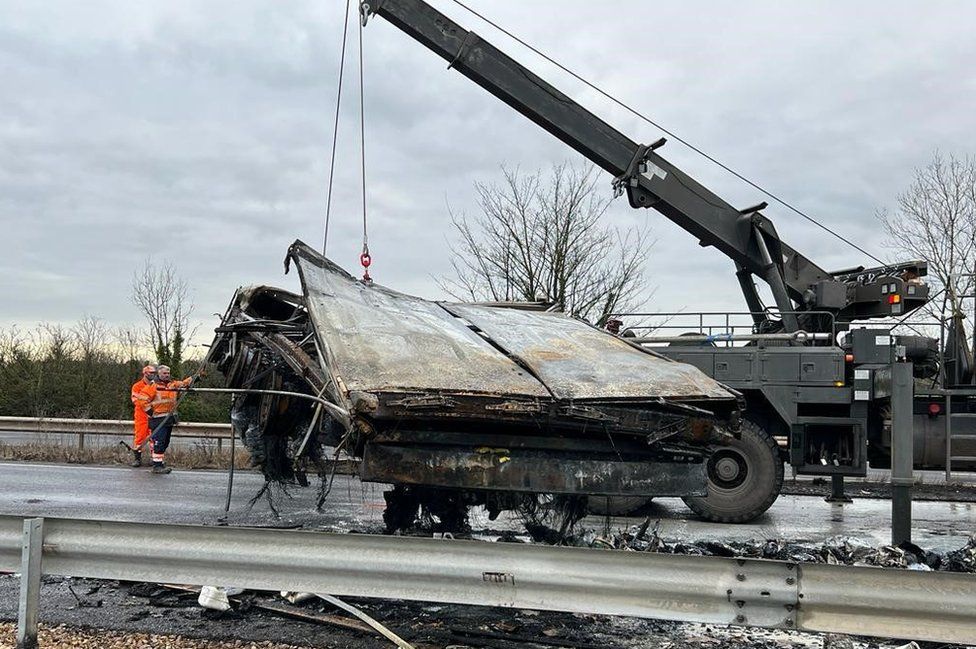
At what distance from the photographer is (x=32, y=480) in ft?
35.6

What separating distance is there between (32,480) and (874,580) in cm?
1083

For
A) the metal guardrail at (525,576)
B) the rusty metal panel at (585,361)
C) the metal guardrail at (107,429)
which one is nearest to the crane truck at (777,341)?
the rusty metal panel at (585,361)

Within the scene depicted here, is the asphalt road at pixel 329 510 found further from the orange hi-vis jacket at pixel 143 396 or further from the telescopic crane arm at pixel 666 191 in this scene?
the telescopic crane arm at pixel 666 191

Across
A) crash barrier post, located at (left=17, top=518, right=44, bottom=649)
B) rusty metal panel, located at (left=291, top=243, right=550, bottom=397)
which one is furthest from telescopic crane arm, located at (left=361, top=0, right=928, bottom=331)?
crash barrier post, located at (left=17, top=518, right=44, bottom=649)

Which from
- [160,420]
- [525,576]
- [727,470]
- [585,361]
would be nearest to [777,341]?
[727,470]

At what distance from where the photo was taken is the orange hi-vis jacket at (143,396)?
1290 centimetres

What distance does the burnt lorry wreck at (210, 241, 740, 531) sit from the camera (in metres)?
3.82

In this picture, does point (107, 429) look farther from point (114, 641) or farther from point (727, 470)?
point (114, 641)

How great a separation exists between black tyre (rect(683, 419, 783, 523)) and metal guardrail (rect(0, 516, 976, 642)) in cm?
530

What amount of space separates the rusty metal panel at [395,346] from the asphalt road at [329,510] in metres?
1.53

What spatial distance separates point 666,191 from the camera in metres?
10.6

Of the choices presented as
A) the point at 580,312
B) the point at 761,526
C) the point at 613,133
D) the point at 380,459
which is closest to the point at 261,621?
the point at 380,459

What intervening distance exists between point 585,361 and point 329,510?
14.9 ft

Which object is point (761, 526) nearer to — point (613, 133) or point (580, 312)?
point (613, 133)
